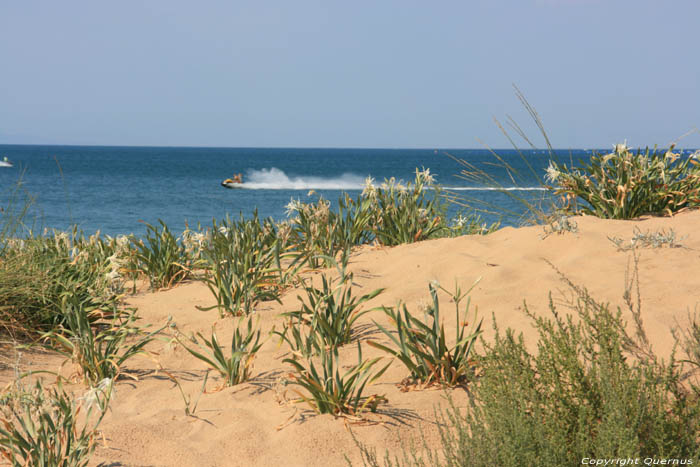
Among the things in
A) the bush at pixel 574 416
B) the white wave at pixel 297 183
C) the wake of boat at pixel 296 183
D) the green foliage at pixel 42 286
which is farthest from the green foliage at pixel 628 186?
the white wave at pixel 297 183

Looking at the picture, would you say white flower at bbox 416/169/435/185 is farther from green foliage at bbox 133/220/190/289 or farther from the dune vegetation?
green foliage at bbox 133/220/190/289

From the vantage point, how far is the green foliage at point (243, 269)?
4.96m

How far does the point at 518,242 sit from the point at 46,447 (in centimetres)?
406

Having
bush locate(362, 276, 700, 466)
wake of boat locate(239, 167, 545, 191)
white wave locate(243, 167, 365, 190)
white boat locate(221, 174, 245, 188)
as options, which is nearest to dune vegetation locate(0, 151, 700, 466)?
bush locate(362, 276, 700, 466)

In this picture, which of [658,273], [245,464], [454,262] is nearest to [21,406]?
[245,464]

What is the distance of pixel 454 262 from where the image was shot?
5117 millimetres

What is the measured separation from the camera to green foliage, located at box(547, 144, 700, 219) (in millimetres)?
6188

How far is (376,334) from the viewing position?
4156mm

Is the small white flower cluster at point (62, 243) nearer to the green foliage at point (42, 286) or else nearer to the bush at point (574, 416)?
the green foliage at point (42, 286)

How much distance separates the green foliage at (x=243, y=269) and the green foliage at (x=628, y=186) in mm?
3153

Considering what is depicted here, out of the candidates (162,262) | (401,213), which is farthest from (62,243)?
(401,213)

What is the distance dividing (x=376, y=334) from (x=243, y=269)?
1.53 meters

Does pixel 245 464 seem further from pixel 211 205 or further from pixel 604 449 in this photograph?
pixel 211 205

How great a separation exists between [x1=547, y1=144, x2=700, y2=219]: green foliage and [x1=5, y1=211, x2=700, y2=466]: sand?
0.48 m
